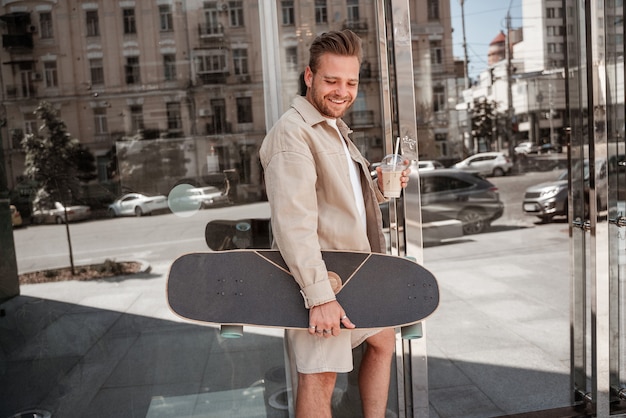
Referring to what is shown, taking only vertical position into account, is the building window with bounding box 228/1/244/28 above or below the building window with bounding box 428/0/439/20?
below

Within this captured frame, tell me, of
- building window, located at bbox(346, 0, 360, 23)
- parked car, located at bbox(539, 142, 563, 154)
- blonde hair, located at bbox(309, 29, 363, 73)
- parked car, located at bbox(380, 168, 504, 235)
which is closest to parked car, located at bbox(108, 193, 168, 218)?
blonde hair, located at bbox(309, 29, 363, 73)

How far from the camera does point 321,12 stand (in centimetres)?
319

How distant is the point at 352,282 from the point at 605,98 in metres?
1.65

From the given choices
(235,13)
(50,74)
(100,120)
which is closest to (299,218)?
(235,13)

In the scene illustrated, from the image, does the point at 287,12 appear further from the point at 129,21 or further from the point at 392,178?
the point at 392,178

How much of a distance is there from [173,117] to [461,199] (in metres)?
2.52

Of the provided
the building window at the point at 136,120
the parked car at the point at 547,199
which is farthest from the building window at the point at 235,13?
the parked car at the point at 547,199

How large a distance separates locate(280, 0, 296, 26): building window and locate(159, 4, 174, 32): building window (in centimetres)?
59

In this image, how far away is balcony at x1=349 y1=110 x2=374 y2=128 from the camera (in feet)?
9.77

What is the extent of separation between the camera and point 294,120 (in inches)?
78.2

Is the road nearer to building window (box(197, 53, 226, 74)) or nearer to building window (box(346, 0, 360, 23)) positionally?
building window (box(197, 53, 226, 74))

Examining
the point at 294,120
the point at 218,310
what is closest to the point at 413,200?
the point at 294,120

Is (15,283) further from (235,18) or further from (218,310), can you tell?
(235,18)

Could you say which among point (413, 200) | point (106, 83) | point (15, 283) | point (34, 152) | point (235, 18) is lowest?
point (15, 283)
